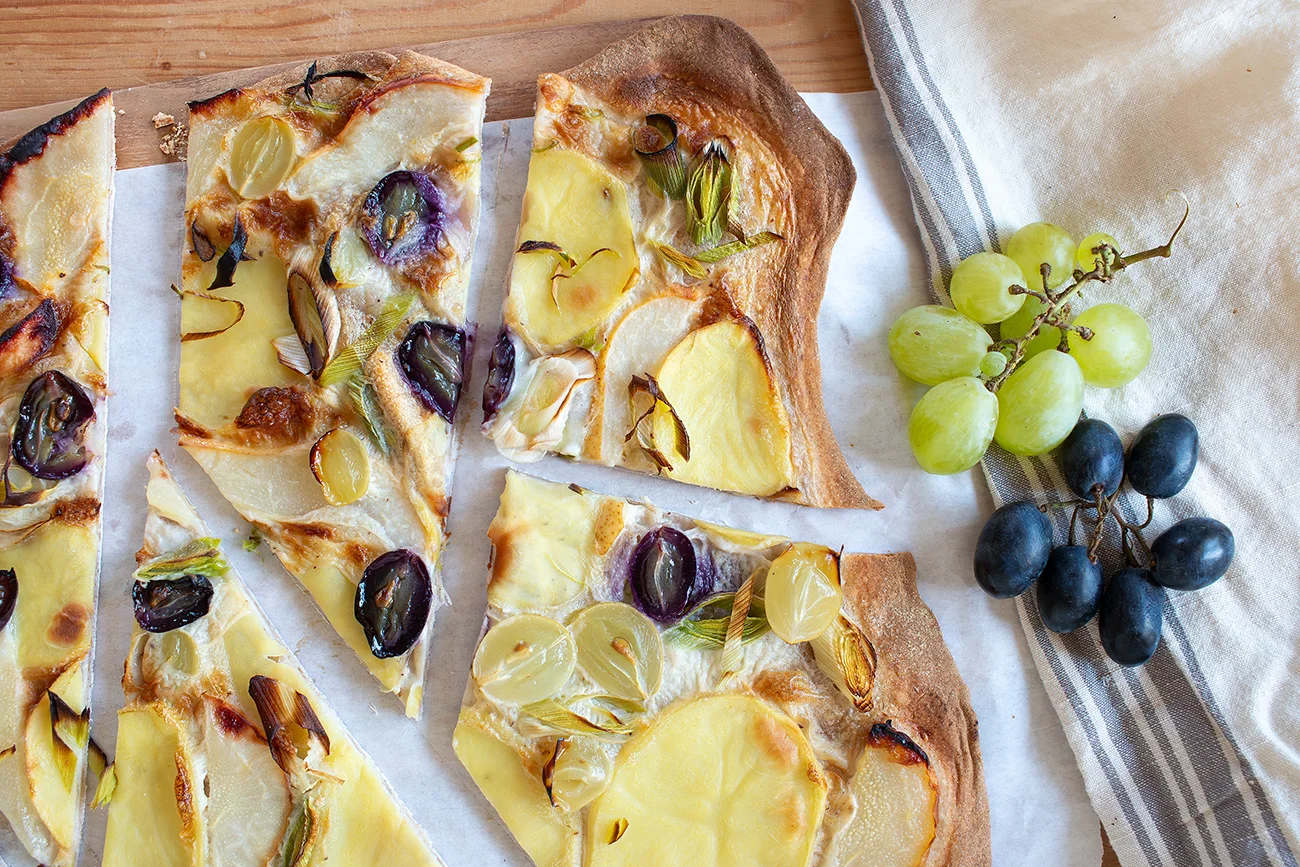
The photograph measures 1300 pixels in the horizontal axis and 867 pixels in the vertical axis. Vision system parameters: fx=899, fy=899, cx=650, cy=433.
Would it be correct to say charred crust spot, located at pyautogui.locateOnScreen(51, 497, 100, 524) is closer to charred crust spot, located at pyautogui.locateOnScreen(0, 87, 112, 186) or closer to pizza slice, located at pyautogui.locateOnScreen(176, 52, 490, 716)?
pizza slice, located at pyautogui.locateOnScreen(176, 52, 490, 716)

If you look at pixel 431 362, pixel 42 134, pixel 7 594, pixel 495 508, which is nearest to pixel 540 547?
pixel 495 508

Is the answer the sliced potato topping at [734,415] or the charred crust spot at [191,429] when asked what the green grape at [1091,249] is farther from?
the charred crust spot at [191,429]

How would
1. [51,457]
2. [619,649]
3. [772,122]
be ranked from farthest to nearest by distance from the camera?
[772,122], [51,457], [619,649]

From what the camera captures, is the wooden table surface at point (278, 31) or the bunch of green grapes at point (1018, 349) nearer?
the bunch of green grapes at point (1018, 349)

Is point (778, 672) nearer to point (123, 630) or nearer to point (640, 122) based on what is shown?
point (640, 122)

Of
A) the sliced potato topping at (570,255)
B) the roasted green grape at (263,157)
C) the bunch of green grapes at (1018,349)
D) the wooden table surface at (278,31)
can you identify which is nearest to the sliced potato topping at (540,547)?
the sliced potato topping at (570,255)

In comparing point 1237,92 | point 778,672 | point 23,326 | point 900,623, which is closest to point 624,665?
point 778,672

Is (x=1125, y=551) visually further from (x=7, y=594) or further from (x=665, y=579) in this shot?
(x=7, y=594)
